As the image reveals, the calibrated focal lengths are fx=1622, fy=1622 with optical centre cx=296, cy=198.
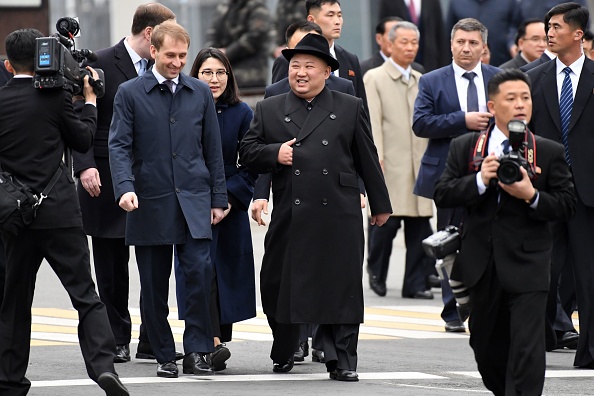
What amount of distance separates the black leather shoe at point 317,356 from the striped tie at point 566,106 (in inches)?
79.1

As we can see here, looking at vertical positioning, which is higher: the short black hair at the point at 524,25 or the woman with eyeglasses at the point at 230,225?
the short black hair at the point at 524,25

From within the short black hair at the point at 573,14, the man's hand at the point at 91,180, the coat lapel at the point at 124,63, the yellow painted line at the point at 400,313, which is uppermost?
the short black hair at the point at 573,14

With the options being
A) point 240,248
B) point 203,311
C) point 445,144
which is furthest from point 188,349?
point 445,144

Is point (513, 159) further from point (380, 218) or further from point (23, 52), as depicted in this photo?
point (23, 52)

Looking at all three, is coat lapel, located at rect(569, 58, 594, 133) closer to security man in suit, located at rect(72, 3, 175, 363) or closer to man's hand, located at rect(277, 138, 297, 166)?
man's hand, located at rect(277, 138, 297, 166)

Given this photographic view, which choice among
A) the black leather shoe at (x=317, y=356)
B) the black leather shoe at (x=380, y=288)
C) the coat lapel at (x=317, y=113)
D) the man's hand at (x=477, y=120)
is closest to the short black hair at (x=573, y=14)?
the man's hand at (x=477, y=120)

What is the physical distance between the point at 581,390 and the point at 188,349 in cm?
234

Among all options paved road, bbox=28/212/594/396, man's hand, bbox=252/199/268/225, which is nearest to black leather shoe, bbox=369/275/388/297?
paved road, bbox=28/212/594/396

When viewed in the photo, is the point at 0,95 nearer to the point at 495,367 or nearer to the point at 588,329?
the point at 495,367

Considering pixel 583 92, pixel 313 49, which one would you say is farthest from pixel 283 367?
pixel 583 92

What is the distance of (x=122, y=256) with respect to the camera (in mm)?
10656

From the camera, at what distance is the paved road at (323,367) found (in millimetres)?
9172

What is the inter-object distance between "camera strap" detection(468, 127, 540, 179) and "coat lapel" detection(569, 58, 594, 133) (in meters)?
2.29

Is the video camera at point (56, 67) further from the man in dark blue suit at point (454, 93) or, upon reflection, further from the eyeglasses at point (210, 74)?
the man in dark blue suit at point (454, 93)
